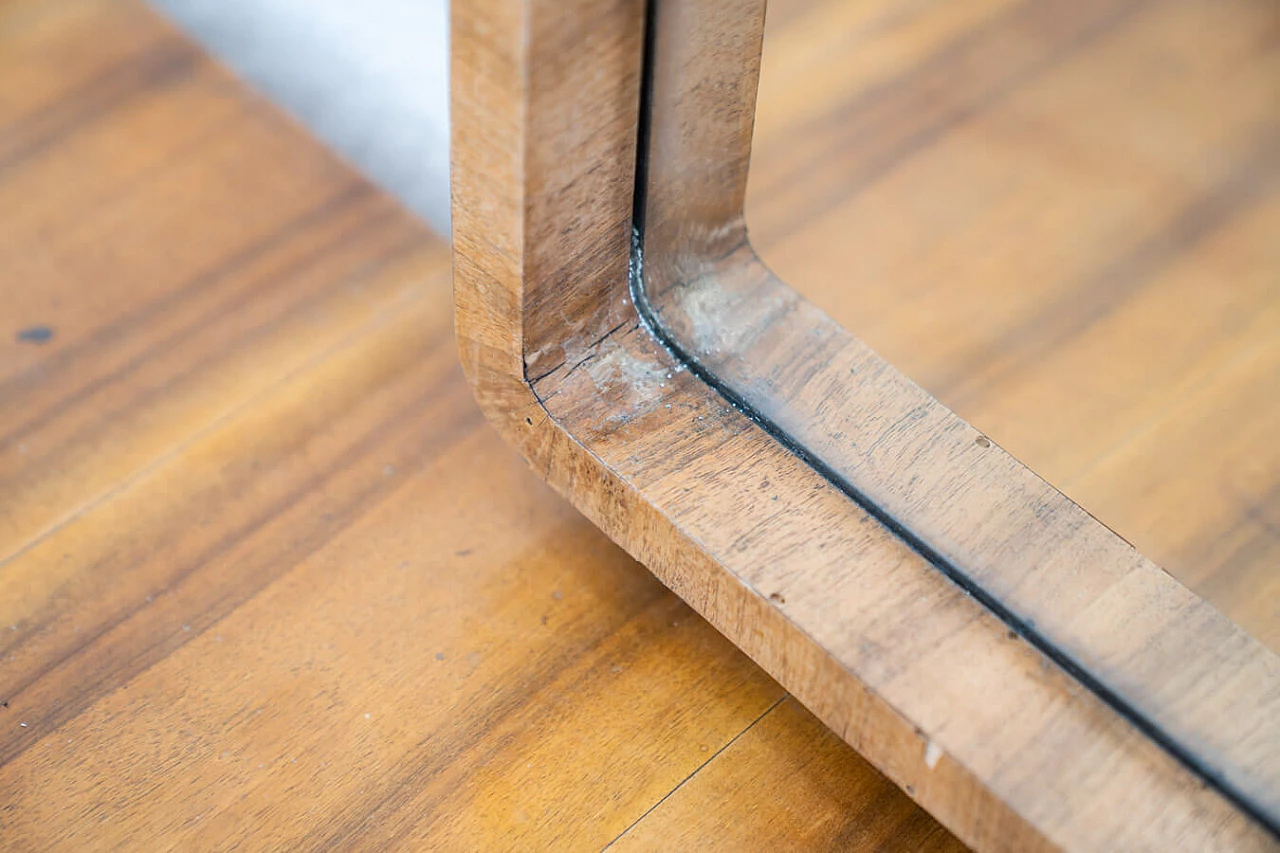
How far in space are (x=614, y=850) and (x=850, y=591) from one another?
11 cm

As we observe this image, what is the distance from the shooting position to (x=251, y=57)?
0.69 m

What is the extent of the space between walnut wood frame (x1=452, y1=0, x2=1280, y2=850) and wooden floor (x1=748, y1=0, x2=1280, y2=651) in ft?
0.33

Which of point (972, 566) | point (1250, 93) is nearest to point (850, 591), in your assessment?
point (972, 566)

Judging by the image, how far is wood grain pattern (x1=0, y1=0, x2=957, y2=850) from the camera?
1.49ft

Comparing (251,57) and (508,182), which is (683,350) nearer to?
(508,182)

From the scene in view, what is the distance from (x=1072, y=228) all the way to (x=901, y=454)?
22cm

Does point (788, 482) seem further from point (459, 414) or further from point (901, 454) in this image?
point (459, 414)

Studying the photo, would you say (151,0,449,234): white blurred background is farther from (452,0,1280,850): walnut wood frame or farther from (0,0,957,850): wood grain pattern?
(452,0,1280,850): walnut wood frame

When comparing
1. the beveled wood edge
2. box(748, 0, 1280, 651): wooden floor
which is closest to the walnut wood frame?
the beveled wood edge

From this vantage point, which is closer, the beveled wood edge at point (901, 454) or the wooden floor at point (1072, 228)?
the beveled wood edge at point (901, 454)

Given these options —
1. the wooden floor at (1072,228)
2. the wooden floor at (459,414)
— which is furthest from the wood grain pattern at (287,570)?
the wooden floor at (1072,228)

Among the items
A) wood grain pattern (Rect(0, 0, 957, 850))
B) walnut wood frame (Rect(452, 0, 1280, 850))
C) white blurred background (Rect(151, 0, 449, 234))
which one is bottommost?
wood grain pattern (Rect(0, 0, 957, 850))

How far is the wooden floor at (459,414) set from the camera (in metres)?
0.46

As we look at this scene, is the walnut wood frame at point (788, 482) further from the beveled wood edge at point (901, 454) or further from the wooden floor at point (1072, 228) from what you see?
the wooden floor at point (1072, 228)
